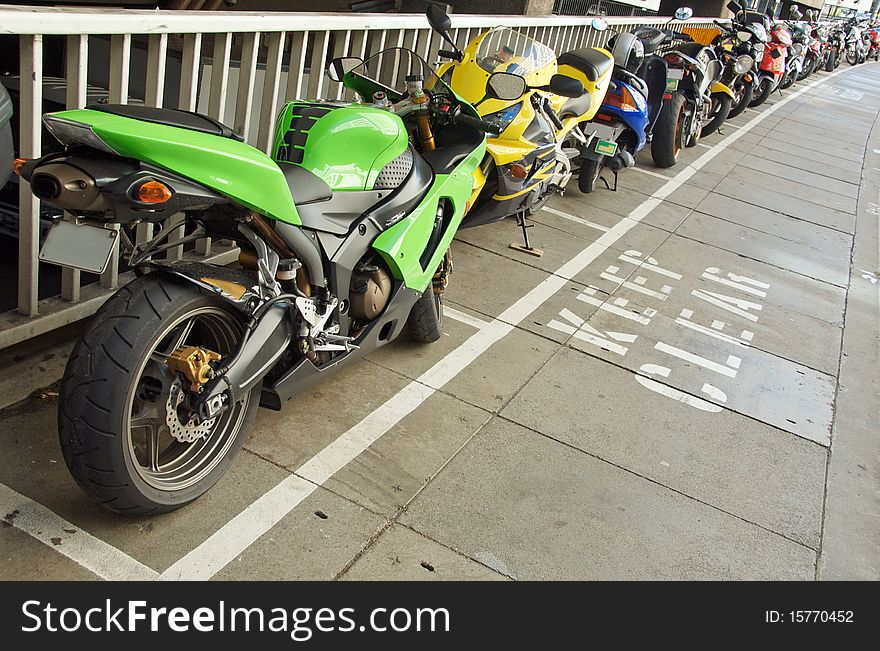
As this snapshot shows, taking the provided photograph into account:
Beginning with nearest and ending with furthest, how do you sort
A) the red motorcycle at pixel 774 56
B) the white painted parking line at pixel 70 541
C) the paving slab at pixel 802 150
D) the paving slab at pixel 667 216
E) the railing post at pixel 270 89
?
the white painted parking line at pixel 70 541
the railing post at pixel 270 89
the paving slab at pixel 667 216
the paving slab at pixel 802 150
the red motorcycle at pixel 774 56

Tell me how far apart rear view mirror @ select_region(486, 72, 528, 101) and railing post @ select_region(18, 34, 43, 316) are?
211 cm

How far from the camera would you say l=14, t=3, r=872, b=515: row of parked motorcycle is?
2.60m

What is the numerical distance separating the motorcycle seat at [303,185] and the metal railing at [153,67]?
0.97 meters

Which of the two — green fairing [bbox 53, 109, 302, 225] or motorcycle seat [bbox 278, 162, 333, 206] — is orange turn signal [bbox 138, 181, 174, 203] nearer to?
green fairing [bbox 53, 109, 302, 225]

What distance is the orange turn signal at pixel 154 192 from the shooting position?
8.41 feet

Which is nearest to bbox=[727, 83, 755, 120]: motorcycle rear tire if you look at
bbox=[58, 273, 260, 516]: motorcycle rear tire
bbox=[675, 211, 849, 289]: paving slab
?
bbox=[675, 211, 849, 289]: paving slab

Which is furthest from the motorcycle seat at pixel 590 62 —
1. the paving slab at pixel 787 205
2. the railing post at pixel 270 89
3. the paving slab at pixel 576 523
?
the paving slab at pixel 576 523

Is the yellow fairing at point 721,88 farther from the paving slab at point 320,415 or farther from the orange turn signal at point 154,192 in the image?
the orange turn signal at point 154,192

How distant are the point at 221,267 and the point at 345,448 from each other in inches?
41.7

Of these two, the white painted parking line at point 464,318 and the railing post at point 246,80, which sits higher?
the railing post at point 246,80

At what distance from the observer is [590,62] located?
6.91 metres

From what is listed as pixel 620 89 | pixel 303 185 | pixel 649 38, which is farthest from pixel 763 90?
pixel 303 185

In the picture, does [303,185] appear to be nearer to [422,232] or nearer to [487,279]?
[422,232]
